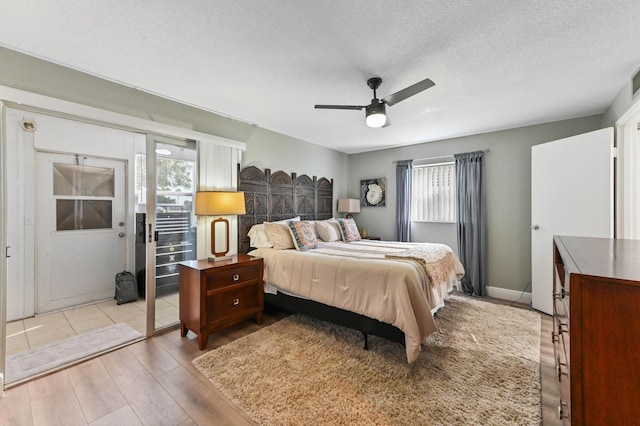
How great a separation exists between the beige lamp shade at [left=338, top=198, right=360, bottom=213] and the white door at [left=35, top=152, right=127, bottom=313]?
140 inches

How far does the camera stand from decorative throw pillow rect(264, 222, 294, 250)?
3210 mm

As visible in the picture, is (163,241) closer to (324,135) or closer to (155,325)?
(155,325)

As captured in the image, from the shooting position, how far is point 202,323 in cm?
244

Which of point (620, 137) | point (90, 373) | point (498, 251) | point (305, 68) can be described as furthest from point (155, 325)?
point (620, 137)

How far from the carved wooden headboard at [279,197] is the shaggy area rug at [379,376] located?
4.83 feet

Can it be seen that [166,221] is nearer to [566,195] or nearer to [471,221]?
[471,221]

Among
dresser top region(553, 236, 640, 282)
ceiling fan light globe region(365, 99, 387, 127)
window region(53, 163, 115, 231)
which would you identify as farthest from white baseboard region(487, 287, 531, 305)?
window region(53, 163, 115, 231)

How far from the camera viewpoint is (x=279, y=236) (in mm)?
3246

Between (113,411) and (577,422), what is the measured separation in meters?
2.39

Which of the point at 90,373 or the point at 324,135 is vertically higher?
the point at 324,135

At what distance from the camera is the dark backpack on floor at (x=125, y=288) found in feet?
11.9

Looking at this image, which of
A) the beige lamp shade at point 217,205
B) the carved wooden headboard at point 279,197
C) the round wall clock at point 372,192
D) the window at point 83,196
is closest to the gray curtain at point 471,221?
the round wall clock at point 372,192

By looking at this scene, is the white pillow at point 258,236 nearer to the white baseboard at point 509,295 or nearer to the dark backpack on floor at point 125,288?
the dark backpack on floor at point 125,288

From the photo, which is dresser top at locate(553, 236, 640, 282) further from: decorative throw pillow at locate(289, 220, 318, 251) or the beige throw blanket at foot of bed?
decorative throw pillow at locate(289, 220, 318, 251)
